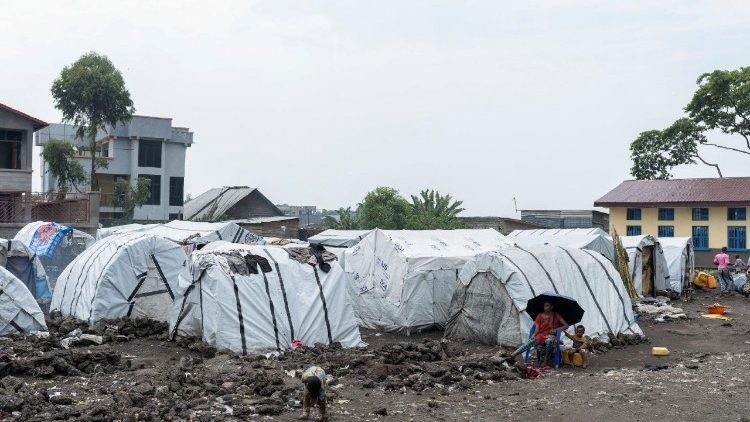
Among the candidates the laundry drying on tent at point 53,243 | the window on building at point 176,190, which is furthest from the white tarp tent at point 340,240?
the window on building at point 176,190

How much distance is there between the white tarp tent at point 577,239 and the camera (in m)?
24.5

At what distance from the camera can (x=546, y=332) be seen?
1280 centimetres

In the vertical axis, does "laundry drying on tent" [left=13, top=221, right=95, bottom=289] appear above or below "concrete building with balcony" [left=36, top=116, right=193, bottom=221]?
below

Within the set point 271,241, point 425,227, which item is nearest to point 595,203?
point 425,227

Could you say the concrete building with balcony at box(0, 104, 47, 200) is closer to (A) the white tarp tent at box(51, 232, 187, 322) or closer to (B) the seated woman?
(A) the white tarp tent at box(51, 232, 187, 322)

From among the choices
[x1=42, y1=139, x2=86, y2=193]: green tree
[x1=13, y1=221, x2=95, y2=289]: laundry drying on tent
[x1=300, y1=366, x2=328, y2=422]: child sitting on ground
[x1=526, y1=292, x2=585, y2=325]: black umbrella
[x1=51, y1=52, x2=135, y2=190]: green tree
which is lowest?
[x1=300, y1=366, x2=328, y2=422]: child sitting on ground

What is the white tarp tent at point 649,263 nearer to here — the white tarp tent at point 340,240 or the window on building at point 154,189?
the white tarp tent at point 340,240

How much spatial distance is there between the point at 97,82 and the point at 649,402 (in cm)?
3014

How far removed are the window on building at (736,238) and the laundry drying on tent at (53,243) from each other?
29.2m

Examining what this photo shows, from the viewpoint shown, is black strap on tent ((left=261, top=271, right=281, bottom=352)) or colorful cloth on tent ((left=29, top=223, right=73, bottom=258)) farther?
colorful cloth on tent ((left=29, top=223, right=73, bottom=258))

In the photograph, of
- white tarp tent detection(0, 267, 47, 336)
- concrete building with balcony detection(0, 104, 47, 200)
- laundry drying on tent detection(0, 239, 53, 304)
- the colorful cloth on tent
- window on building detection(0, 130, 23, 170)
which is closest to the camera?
white tarp tent detection(0, 267, 47, 336)

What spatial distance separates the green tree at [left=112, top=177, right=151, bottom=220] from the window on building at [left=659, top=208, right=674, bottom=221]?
26.2 m

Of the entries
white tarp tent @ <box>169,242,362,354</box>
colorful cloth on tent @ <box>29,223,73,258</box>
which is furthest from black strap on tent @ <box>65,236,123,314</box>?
white tarp tent @ <box>169,242,362,354</box>

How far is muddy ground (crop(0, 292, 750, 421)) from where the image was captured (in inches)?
366
